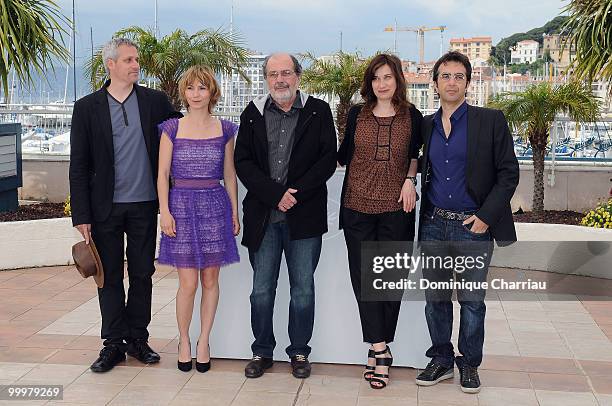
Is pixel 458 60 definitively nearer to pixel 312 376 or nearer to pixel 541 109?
pixel 312 376

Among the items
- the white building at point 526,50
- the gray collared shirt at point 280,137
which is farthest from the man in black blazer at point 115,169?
the white building at point 526,50

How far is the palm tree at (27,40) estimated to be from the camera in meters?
8.15

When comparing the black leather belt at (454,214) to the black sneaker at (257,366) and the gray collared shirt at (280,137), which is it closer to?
the gray collared shirt at (280,137)

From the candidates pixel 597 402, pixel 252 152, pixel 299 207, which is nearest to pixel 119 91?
pixel 252 152

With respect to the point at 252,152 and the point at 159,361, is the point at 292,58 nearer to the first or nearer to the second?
the point at 252,152

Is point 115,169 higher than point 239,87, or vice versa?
point 239,87

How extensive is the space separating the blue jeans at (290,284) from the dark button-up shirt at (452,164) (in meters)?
0.76

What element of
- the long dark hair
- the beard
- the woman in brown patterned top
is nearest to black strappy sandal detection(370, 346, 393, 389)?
the woman in brown patterned top

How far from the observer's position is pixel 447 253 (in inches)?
172

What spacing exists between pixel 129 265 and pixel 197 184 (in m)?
0.71

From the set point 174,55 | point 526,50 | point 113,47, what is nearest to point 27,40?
point 174,55

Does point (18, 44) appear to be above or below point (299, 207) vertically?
above

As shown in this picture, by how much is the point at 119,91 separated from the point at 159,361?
5.22 feet

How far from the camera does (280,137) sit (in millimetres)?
4516
